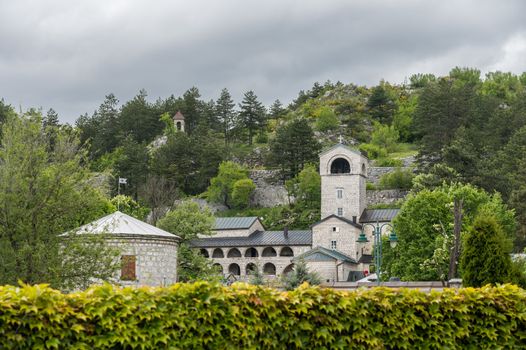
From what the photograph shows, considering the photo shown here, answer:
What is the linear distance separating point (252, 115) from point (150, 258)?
93063mm

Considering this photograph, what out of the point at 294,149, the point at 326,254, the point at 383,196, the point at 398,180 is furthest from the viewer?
the point at 294,149

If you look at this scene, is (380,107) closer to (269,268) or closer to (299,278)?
(269,268)

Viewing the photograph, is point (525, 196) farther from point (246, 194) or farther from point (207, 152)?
point (207, 152)

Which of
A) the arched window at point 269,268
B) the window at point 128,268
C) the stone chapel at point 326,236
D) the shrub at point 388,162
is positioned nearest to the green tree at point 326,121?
the shrub at point 388,162

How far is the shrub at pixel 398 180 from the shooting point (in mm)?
92375

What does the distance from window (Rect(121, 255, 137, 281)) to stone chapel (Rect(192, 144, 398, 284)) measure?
41.4m

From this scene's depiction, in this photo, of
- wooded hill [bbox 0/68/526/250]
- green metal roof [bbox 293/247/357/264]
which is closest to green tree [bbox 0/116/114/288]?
wooded hill [bbox 0/68/526/250]

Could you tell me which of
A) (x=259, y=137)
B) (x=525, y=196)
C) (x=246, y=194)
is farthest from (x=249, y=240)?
(x=259, y=137)

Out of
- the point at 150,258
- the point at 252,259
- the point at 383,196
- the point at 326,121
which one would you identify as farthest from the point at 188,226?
the point at 326,121

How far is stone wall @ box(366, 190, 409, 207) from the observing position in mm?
91938

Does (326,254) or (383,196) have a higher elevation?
(383,196)

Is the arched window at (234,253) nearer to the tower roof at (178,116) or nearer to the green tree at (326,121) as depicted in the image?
the green tree at (326,121)

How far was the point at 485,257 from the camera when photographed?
26453mm

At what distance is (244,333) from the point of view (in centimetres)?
1338
